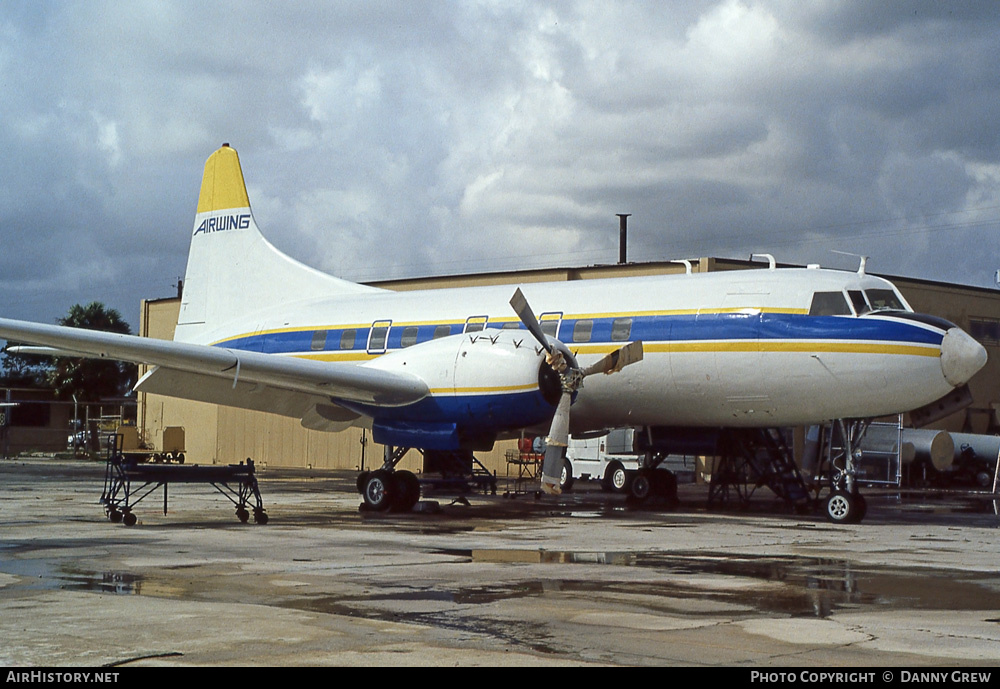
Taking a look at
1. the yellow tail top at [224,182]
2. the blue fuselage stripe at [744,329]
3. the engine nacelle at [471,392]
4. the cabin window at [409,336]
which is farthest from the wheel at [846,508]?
the yellow tail top at [224,182]

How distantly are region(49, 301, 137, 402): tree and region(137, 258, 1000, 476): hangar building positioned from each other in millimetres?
19481

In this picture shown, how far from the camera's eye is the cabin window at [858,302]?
17.9 meters

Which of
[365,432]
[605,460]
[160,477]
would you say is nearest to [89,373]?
[365,432]

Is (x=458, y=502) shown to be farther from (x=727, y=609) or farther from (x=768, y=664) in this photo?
(x=768, y=664)

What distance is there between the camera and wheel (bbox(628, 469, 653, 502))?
23.2 meters

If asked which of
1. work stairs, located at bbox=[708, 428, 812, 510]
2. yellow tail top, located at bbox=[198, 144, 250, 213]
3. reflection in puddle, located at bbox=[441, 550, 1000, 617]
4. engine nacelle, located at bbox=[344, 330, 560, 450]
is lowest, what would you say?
reflection in puddle, located at bbox=[441, 550, 1000, 617]

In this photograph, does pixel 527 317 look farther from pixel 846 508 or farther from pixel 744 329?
pixel 846 508

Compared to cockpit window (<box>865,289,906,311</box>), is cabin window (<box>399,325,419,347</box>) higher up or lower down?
lower down

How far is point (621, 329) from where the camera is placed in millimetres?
Result: 19531

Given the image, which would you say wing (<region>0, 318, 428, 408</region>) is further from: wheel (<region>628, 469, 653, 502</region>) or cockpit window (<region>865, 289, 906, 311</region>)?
cockpit window (<region>865, 289, 906, 311</region>)

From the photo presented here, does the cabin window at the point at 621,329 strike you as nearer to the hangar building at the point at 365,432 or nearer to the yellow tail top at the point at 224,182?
the yellow tail top at the point at 224,182

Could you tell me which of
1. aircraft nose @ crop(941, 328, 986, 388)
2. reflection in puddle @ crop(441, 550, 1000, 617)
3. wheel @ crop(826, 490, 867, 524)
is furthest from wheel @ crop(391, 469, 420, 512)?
aircraft nose @ crop(941, 328, 986, 388)
